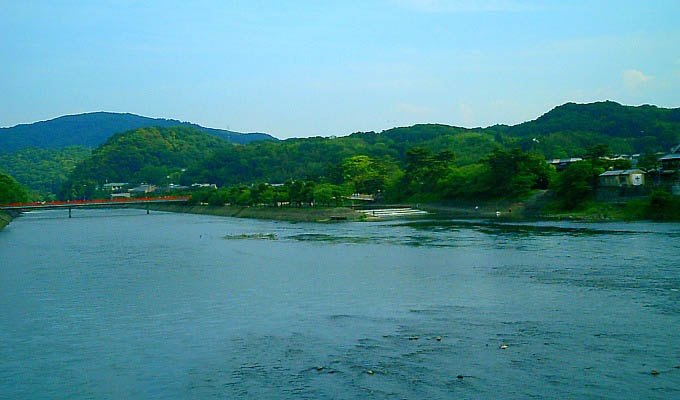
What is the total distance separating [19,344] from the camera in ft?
31.0

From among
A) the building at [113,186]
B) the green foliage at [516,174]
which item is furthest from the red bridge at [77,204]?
Result: the green foliage at [516,174]


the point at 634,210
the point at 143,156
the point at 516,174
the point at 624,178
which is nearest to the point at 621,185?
the point at 624,178

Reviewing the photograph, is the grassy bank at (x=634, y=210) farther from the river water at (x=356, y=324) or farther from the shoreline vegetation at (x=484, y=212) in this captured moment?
the river water at (x=356, y=324)

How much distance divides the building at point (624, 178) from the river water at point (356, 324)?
10.2m

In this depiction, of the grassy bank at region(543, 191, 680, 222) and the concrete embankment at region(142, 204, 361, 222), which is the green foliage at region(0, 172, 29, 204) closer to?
the concrete embankment at region(142, 204, 361, 222)

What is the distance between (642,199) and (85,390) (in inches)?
996

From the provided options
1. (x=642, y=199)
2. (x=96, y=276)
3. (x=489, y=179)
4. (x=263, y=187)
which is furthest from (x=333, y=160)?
(x=96, y=276)

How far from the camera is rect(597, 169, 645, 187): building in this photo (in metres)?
29.0

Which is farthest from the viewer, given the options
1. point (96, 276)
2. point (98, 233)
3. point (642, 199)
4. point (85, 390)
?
point (98, 233)

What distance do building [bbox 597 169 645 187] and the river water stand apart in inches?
400

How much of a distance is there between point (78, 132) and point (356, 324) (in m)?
179

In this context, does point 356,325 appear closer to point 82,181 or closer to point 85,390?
point 85,390

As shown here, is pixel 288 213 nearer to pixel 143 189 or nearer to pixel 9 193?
pixel 9 193

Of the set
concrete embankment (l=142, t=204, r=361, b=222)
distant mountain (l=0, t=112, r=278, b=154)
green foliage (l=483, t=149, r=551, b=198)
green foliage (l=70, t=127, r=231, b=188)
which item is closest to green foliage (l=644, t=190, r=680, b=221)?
green foliage (l=483, t=149, r=551, b=198)
